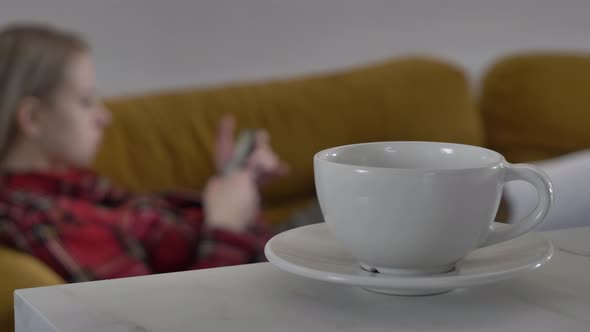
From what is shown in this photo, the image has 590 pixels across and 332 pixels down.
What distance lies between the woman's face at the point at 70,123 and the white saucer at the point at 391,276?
1.12m

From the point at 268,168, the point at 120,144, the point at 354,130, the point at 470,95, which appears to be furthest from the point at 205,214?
the point at 470,95

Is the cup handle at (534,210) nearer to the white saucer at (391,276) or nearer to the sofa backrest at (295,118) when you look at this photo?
the white saucer at (391,276)

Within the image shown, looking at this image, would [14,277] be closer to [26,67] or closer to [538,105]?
[26,67]

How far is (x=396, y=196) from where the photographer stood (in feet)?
1.85

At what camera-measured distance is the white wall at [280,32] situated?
7.22 ft

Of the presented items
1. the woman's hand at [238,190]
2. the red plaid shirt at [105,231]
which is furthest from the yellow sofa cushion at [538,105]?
the red plaid shirt at [105,231]

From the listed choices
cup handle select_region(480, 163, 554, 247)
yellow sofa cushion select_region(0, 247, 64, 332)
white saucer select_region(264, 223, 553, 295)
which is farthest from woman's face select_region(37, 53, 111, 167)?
cup handle select_region(480, 163, 554, 247)

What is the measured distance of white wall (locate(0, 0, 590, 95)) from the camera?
220 centimetres

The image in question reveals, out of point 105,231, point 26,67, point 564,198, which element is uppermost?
point 26,67

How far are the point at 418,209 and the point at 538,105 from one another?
2.02 metres

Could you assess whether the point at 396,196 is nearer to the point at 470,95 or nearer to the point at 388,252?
the point at 388,252

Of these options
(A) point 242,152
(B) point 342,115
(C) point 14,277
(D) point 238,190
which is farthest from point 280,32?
(C) point 14,277

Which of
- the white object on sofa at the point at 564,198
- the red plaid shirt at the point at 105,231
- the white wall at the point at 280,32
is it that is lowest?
the red plaid shirt at the point at 105,231

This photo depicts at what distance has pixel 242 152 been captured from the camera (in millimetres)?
1887
